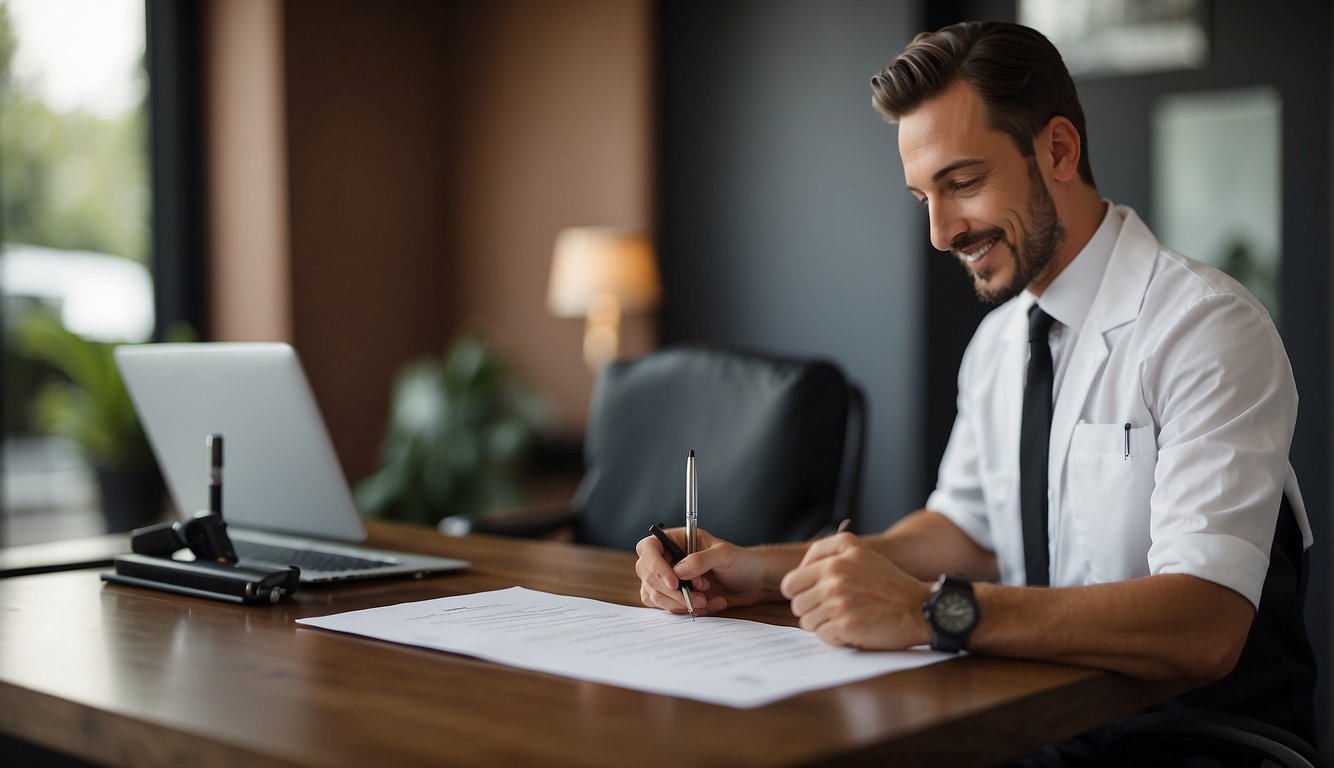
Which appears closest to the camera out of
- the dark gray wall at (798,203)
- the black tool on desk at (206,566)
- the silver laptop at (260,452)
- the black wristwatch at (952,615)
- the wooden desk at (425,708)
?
the wooden desk at (425,708)

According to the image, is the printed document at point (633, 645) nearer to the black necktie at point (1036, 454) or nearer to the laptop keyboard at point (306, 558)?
the laptop keyboard at point (306, 558)

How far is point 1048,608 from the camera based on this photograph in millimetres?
1186

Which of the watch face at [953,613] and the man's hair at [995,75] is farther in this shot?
the man's hair at [995,75]

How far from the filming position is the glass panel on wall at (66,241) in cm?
441

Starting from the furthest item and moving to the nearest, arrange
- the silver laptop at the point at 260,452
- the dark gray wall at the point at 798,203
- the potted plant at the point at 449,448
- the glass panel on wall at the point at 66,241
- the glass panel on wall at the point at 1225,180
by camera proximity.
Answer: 1. the potted plant at the point at 449,448
2. the glass panel on wall at the point at 66,241
3. the dark gray wall at the point at 798,203
4. the glass panel on wall at the point at 1225,180
5. the silver laptop at the point at 260,452

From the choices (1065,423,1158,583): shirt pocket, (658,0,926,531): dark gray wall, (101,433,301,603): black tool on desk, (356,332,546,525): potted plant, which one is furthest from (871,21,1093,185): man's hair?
(356,332,546,525): potted plant

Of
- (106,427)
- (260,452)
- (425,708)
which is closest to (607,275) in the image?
(106,427)

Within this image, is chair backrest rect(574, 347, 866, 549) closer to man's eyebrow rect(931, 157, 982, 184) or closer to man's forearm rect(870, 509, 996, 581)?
man's forearm rect(870, 509, 996, 581)

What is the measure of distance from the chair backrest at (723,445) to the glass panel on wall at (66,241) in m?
2.56

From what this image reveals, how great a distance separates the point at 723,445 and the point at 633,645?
1.05 metres

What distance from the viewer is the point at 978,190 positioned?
1587 mm

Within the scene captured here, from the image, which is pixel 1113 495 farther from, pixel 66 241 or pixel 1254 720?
pixel 66 241

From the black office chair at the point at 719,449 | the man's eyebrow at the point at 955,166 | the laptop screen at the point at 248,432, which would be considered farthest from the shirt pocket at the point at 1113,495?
the laptop screen at the point at 248,432

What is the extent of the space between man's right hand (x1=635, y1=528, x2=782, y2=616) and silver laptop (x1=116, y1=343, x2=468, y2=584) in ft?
1.26
